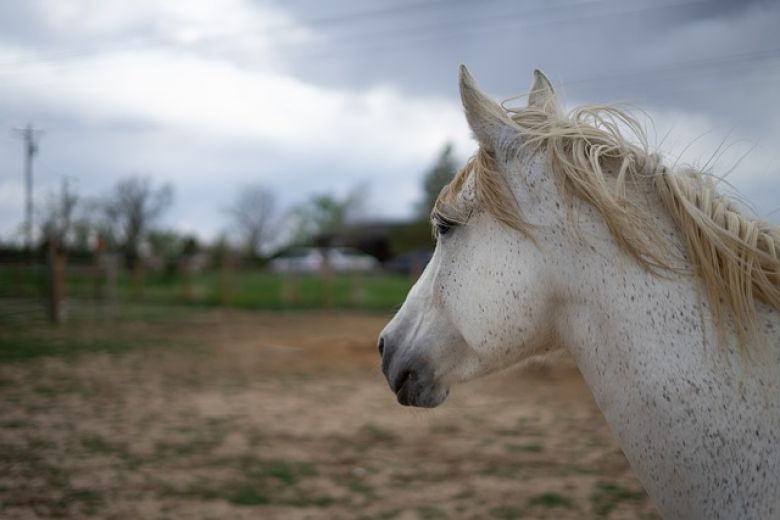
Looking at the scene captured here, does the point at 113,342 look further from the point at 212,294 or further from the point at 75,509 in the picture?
the point at 212,294

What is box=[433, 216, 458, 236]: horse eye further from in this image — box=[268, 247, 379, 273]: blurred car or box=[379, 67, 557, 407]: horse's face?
box=[268, 247, 379, 273]: blurred car

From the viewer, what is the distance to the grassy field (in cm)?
1705

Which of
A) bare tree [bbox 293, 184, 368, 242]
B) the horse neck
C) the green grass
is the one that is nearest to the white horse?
the horse neck

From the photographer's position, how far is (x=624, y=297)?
1.51 meters

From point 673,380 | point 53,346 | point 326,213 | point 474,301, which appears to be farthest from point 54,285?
point 326,213

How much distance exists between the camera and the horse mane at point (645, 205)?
146 cm

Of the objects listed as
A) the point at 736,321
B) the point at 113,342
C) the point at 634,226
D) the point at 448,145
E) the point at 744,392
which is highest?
the point at 448,145

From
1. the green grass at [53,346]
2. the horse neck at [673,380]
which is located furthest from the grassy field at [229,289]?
the horse neck at [673,380]

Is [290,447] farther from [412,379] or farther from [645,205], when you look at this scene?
[645,205]

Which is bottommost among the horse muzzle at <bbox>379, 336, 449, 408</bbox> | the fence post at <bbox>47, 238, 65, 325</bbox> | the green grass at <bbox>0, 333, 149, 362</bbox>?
the green grass at <bbox>0, 333, 149, 362</bbox>

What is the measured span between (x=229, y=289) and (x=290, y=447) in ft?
51.4

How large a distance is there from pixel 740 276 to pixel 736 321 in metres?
0.12

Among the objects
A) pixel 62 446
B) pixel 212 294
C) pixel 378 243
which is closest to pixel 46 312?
pixel 212 294

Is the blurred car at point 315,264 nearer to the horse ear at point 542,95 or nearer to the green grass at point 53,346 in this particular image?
the green grass at point 53,346
